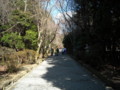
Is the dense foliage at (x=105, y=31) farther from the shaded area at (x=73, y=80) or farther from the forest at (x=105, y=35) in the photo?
the shaded area at (x=73, y=80)

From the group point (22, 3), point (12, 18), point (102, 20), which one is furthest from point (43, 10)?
point (102, 20)

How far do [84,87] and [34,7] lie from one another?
1712cm

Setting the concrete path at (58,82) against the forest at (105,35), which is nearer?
the concrete path at (58,82)

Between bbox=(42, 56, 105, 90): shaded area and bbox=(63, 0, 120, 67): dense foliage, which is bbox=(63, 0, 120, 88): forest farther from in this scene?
bbox=(42, 56, 105, 90): shaded area

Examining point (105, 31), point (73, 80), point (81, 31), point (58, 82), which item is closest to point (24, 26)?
point (81, 31)

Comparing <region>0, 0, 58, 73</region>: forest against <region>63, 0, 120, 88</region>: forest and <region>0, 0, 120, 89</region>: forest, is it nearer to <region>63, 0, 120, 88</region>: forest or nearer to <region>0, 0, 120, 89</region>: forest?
<region>0, 0, 120, 89</region>: forest

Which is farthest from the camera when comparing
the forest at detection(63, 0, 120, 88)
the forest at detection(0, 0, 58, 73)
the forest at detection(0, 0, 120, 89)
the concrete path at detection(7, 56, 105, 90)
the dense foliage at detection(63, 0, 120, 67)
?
the forest at detection(0, 0, 58, 73)

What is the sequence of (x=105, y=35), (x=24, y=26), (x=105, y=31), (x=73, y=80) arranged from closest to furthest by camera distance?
(x=73, y=80) < (x=105, y=31) < (x=105, y=35) < (x=24, y=26)

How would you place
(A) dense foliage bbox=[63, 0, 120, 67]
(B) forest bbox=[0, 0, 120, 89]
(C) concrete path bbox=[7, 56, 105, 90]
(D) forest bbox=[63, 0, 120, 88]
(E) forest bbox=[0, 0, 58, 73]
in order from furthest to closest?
Answer: (E) forest bbox=[0, 0, 58, 73] → (B) forest bbox=[0, 0, 120, 89] → (D) forest bbox=[63, 0, 120, 88] → (A) dense foliage bbox=[63, 0, 120, 67] → (C) concrete path bbox=[7, 56, 105, 90]

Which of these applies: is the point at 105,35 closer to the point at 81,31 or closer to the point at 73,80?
the point at 73,80

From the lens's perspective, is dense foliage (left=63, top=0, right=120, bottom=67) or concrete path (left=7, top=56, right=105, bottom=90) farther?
dense foliage (left=63, top=0, right=120, bottom=67)

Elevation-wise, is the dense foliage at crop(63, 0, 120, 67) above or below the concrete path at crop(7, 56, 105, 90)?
above

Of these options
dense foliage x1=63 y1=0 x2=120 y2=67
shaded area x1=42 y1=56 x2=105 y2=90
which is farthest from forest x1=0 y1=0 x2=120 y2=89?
shaded area x1=42 y1=56 x2=105 y2=90

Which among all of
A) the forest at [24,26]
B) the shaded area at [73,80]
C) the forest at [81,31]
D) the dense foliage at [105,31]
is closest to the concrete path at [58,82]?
the shaded area at [73,80]
